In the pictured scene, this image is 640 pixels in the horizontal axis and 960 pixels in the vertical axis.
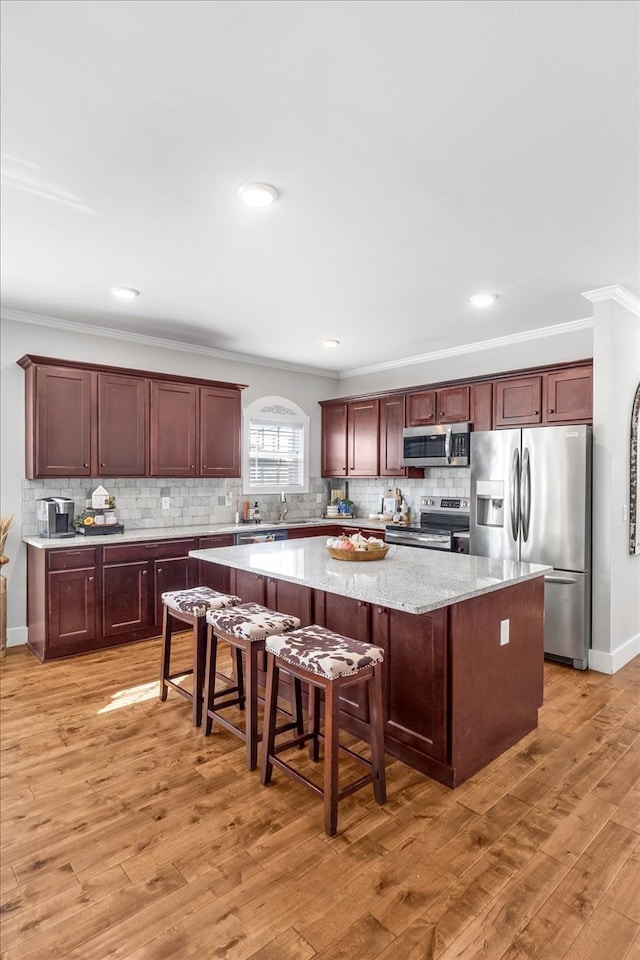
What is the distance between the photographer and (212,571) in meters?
4.97

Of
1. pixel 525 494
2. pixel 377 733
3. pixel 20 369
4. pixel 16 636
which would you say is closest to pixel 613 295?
pixel 525 494

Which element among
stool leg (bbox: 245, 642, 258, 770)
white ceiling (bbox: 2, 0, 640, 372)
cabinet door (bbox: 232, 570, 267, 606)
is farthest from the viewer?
cabinet door (bbox: 232, 570, 267, 606)

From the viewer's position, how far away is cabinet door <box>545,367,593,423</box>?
4.23m

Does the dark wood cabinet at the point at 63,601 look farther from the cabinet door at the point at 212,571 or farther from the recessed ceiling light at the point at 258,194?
the recessed ceiling light at the point at 258,194

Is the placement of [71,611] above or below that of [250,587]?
below

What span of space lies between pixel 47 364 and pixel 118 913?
12.6 ft

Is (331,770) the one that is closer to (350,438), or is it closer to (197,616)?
(197,616)

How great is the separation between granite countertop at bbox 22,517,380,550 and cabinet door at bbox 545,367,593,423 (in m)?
2.21

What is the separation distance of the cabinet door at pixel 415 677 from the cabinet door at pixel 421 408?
10.8ft

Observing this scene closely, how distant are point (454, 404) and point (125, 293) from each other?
3.19 meters

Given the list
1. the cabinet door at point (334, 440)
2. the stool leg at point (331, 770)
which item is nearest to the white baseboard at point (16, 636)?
the stool leg at point (331, 770)

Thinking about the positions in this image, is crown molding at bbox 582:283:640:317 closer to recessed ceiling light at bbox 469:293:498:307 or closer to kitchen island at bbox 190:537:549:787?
recessed ceiling light at bbox 469:293:498:307

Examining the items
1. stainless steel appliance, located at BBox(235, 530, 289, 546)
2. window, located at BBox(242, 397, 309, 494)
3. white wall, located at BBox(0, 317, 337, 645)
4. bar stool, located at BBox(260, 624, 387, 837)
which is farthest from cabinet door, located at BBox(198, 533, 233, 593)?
bar stool, located at BBox(260, 624, 387, 837)

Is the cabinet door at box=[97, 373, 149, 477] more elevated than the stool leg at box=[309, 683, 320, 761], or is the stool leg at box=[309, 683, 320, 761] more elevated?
the cabinet door at box=[97, 373, 149, 477]
